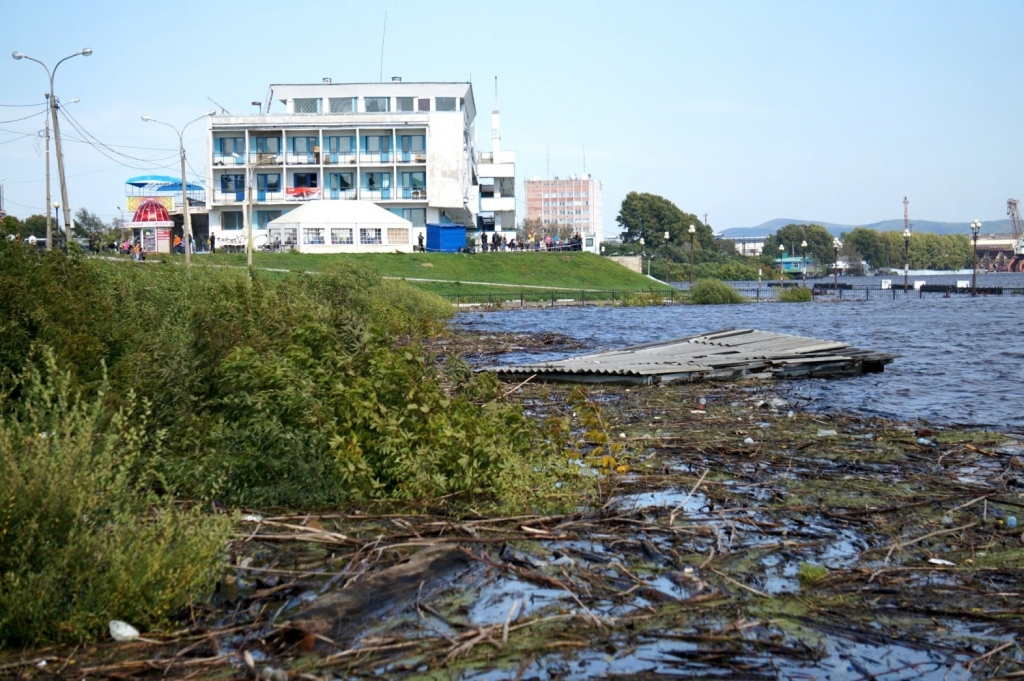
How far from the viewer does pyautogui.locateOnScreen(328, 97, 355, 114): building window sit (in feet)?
306

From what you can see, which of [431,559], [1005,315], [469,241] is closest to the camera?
[431,559]

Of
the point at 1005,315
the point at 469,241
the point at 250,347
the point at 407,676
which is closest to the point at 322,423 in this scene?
the point at 250,347

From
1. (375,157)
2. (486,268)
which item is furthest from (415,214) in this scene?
(486,268)

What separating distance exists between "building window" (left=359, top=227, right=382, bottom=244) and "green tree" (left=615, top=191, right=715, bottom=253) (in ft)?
255

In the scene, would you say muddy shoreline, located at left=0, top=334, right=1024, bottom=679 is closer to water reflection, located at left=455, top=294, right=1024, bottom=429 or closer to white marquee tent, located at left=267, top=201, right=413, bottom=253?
water reflection, located at left=455, top=294, right=1024, bottom=429

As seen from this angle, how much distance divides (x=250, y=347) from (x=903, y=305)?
203 ft

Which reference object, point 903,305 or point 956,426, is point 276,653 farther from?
point 903,305

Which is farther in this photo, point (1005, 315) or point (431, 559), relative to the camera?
point (1005, 315)

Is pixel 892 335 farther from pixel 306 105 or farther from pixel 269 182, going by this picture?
pixel 306 105

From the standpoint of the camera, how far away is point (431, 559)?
25.2 ft

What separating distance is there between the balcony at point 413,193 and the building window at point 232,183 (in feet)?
41.8

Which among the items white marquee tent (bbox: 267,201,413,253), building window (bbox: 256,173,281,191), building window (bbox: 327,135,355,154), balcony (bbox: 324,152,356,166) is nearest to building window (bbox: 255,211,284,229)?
building window (bbox: 256,173,281,191)

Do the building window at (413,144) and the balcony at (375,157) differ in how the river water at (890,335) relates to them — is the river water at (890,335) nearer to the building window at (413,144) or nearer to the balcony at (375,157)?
the building window at (413,144)

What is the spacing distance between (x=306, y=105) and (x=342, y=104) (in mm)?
3361
